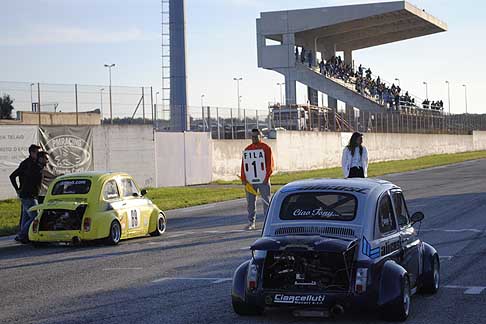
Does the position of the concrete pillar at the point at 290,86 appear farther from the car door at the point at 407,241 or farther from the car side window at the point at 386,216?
the car side window at the point at 386,216

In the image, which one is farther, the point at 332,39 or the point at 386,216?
the point at 332,39

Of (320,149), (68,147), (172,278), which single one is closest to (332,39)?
(320,149)

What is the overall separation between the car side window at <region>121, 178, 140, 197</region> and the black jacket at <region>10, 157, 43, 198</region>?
167 cm

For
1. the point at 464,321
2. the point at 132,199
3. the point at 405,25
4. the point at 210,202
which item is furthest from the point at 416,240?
the point at 405,25

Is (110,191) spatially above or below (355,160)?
below

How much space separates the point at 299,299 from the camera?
349 inches

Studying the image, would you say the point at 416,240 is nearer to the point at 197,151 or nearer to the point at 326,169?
the point at 197,151

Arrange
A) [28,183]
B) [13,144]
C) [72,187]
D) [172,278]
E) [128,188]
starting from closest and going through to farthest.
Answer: [172,278], [72,187], [28,183], [128,188], [13,144]

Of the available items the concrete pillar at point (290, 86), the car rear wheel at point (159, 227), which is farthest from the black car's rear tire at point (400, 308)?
the concrete pillar at point (290, 86)

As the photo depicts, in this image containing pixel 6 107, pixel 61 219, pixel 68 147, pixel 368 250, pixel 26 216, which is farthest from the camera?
pixel 68 147

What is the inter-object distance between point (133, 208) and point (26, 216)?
2.09 metres

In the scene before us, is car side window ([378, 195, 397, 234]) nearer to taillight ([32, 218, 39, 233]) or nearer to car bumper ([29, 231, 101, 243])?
car bumper ([29, 231, 101, 243])

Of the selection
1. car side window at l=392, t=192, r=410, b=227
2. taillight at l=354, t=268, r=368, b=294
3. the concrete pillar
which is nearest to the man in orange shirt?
car side window at l=392, t=192, r=410, b=227

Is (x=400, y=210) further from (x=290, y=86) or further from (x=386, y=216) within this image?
(x=290, y=86)
